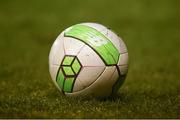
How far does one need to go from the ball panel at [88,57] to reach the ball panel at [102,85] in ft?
0.49

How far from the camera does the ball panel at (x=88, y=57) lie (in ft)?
22.0

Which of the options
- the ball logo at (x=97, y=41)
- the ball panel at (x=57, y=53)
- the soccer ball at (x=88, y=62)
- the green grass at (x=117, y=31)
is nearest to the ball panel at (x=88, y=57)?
the soccer ball at (x=88, y=62)

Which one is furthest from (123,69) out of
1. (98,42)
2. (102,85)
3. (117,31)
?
(117,31)

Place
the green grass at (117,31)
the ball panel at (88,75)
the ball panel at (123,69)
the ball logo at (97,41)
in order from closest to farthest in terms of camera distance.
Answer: the green grass at (117,31) → the ball panel at (88,75) → the ball logo at (97,41) → the ball panel at (123,69)

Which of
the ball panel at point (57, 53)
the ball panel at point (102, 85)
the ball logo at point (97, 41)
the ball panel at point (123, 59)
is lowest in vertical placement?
the ball panel at point (102, 85)

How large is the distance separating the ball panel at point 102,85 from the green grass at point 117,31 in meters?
0.11

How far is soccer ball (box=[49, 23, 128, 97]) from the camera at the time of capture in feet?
22.1

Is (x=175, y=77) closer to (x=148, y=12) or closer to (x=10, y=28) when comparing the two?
Answer: (x=10, y=28)

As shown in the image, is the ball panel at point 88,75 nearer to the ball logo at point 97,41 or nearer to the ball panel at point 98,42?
the ball panel at point 98,42

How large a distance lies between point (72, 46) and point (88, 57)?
29 cm

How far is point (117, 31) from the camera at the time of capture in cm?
1650

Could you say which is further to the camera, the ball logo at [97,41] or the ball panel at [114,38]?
the ball panel at [114,38]

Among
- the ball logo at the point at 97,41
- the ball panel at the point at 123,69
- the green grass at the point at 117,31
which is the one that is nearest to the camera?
the green grass at the point at 117,31

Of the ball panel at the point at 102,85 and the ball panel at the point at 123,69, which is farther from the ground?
the ball panel at the point at 123,69
